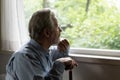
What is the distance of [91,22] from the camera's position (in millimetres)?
2107

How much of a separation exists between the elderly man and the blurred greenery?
1.04ft

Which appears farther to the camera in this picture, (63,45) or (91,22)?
(91,22)

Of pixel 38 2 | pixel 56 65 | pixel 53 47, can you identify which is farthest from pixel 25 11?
pixel 56 65

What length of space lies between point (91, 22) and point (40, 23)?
0.51 m

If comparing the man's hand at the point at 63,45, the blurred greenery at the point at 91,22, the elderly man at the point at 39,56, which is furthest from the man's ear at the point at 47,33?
the blurred greenery at the point at 91,22

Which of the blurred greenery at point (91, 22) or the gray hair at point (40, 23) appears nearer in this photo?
the gray hair at point (40, 23)

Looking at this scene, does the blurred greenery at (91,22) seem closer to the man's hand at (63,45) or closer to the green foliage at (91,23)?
the green foliage at (91,23)

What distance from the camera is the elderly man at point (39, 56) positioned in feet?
5.60

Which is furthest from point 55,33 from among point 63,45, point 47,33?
point 63,45

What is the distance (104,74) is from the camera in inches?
76.9

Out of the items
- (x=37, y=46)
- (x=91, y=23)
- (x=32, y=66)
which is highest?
(x=91, y=23)

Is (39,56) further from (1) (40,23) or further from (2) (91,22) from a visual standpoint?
(2) (91,22)

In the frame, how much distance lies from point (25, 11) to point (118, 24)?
86 cm

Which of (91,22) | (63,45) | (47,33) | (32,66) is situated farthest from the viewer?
(91,22)
